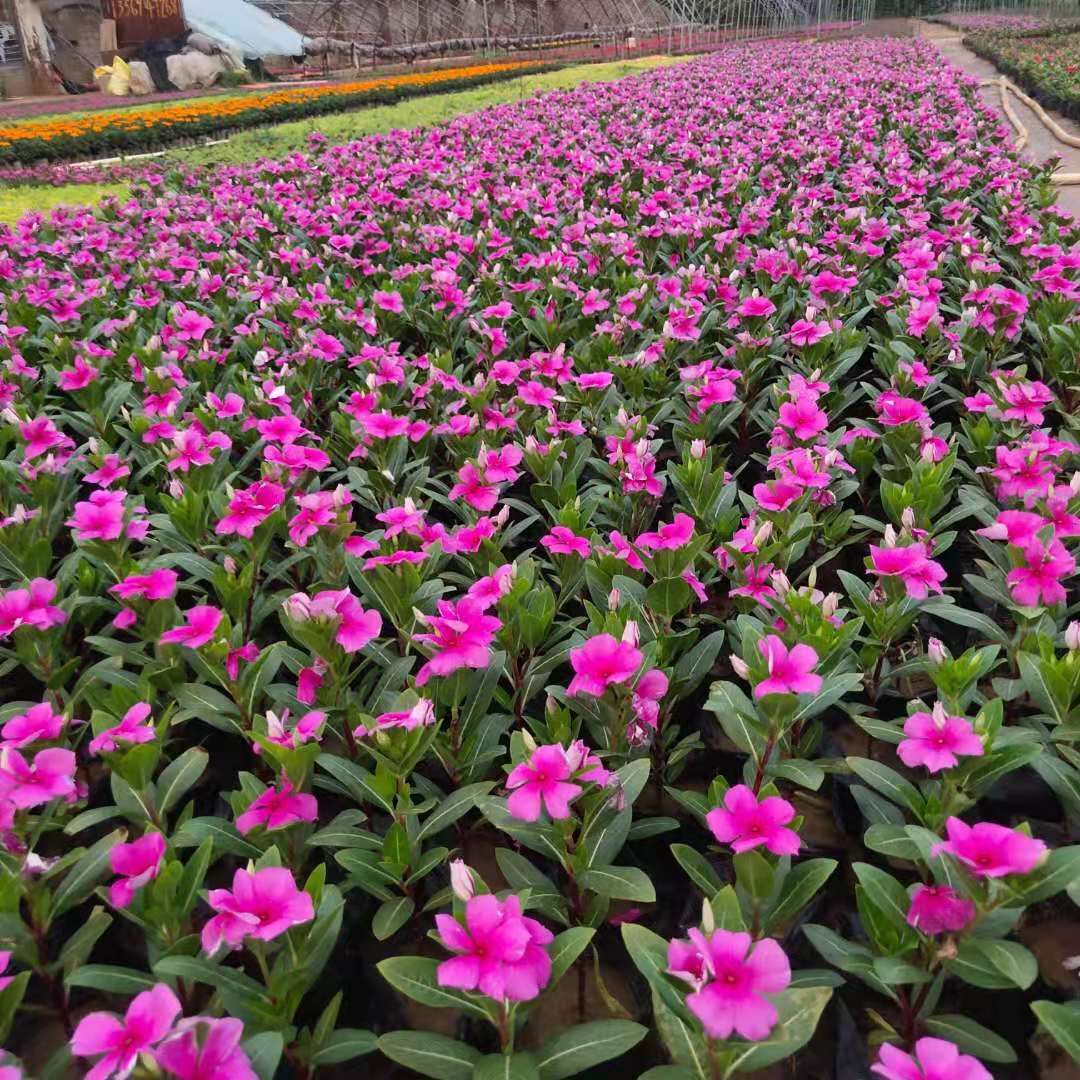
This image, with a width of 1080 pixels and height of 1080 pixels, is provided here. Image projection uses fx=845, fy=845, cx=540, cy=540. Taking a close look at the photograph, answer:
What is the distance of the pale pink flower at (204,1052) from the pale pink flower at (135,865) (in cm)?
40

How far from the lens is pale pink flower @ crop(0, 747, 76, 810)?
1.48m

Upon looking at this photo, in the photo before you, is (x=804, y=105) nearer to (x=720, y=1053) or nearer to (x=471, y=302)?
(x=471, y=302)

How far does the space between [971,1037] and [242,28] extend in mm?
47971

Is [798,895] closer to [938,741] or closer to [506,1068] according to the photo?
[938,741]

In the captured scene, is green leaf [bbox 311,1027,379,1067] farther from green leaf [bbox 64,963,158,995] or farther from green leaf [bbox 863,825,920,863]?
green leaf [bbox 863,825,920,863]

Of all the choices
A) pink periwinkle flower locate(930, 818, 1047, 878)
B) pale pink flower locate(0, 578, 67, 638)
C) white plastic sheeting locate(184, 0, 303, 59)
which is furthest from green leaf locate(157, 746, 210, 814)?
white plastic sheeting locate(184, 0, 303, 59)

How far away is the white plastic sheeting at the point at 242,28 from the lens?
3831 cm

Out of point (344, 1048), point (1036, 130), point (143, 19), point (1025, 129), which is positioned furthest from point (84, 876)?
point (143, 19)

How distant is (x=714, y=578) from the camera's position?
2.47 meters

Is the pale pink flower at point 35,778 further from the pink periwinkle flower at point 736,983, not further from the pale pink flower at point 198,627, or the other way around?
the pink periwinkle flower at point 736,983

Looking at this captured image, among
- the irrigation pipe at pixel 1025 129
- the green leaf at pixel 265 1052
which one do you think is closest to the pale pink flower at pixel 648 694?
the green leaf at pixel 265 1052

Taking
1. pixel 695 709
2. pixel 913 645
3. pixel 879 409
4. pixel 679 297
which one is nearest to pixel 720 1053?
pixel 695 709

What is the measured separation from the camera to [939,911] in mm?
1349

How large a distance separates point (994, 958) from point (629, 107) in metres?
13.7
